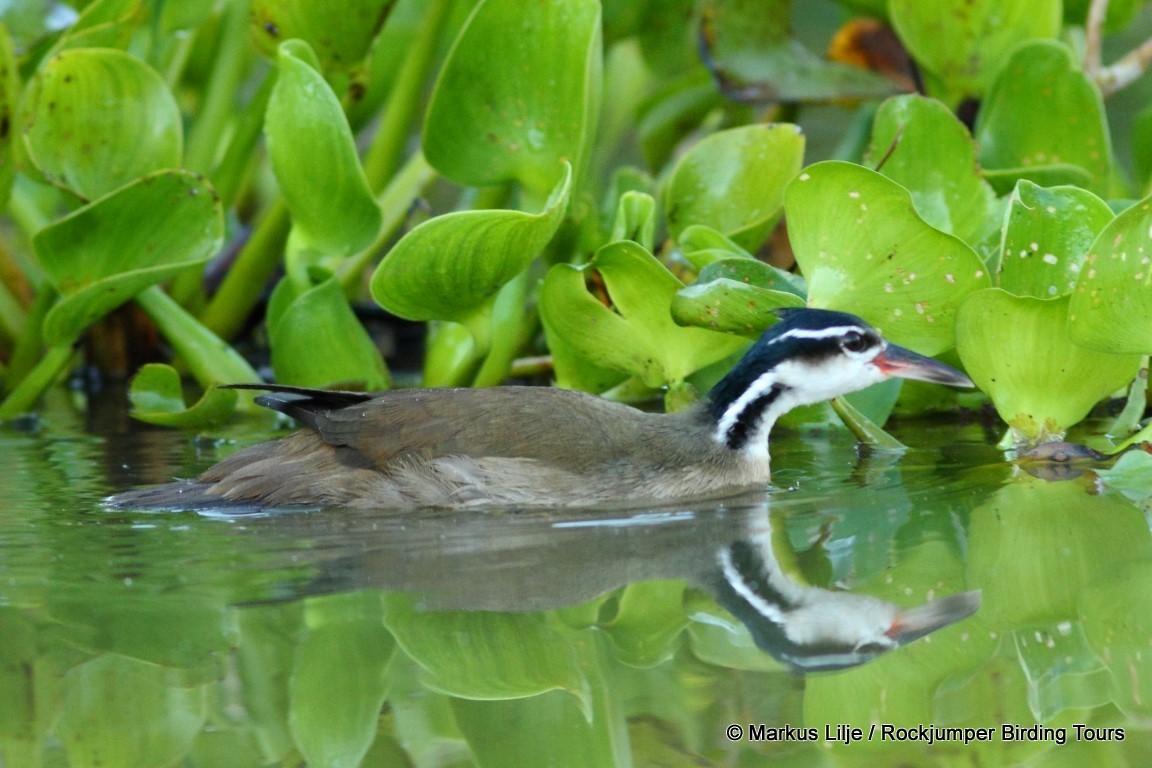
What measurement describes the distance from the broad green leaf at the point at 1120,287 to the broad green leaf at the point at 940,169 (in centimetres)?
117

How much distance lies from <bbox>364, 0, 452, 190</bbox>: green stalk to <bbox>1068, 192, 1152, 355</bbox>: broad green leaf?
3188mm

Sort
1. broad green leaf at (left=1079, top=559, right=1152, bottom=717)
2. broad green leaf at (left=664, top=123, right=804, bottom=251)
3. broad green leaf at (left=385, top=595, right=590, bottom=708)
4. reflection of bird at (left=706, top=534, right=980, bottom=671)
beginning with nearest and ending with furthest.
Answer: broad green leaf at (left=1079, top=559, right=1152, bottom=717) → broad green leaf at (left=385, top=595, right=590, bottom=708) → reflection of bird at (left=706, top=534, right=980, bottom=671) → broad green leaf at (left=664, top=123, right=804, bottom=251)

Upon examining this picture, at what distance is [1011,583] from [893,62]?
4517 mm

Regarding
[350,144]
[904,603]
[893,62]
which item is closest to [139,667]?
[904,603]

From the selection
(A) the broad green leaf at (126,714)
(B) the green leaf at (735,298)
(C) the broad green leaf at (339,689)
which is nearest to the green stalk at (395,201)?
(B) the green leaf at (735,298)

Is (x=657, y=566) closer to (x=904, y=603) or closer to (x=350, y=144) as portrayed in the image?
(x=904, y=603)

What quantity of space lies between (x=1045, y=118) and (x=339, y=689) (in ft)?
14.5

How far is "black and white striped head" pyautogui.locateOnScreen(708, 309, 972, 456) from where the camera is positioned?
500 cm

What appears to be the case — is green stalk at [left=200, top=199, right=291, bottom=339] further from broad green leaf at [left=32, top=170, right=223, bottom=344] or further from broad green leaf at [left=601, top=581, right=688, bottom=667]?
broad green leaf at [left=601, top=581, right=688, bottom=667]

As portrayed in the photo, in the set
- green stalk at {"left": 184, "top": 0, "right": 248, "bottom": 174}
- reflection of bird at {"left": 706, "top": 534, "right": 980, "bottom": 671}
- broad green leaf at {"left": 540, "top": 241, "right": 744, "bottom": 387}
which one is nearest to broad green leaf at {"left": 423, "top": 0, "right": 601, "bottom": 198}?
broad green leaf at {"left": 540, "top": 241, "right": 744, "bottom": 387}

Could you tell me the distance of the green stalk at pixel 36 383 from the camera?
6148mm

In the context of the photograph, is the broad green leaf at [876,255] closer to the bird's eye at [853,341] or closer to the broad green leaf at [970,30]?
the bird's eye at [853,341]

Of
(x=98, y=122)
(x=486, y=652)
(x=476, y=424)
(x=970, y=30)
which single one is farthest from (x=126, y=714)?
(x=970, y=30)

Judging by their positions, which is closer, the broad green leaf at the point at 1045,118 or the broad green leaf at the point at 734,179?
the broad green leaf at the point at 734,179
